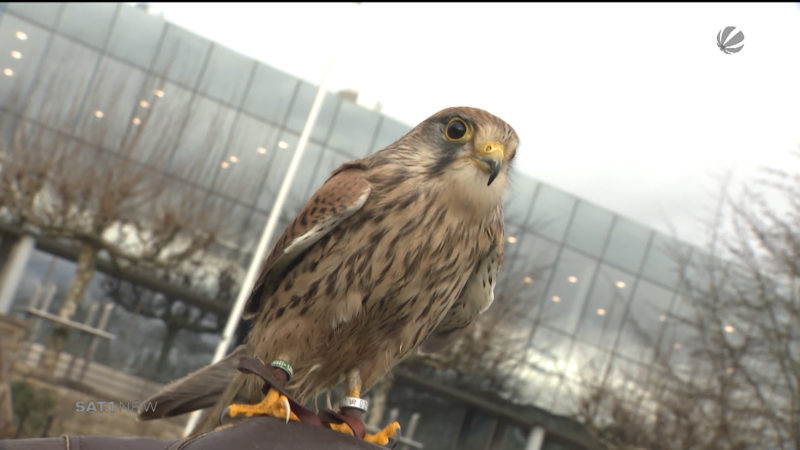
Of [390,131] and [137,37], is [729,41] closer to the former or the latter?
[390,131]

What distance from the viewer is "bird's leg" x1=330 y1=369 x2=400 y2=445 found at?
4.02 feet

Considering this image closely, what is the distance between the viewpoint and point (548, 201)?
4969 mm

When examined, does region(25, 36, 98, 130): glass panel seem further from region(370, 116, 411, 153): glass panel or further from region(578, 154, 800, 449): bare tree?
region(578, 154, 800, 449): bare tree

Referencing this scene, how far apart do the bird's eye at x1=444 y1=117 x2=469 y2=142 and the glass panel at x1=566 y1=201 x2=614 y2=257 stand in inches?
170

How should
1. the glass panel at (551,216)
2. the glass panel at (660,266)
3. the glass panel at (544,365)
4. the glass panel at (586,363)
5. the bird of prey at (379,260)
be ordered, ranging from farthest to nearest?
1. the glass panel at (586,363)
2. the glass panel at (544,365)
3. the glass panel at (551,216)
4. the glass panel at (660,266)
5. the bird of prey at (379,260)

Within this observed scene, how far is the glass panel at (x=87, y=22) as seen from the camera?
7.95 metres

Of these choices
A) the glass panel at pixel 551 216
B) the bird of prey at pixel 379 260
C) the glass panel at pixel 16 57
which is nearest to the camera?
the bird of prey at pixel 379 260

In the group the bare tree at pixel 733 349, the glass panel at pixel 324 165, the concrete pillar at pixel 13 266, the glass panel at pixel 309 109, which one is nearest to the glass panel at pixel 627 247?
the bare tree at pixel 733 349

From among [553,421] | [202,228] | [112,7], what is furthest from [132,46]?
[553,421]

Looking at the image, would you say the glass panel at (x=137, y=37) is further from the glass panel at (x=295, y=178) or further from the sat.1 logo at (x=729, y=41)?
the sat.1 logo at (x=729, y=41)

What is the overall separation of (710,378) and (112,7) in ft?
24.3

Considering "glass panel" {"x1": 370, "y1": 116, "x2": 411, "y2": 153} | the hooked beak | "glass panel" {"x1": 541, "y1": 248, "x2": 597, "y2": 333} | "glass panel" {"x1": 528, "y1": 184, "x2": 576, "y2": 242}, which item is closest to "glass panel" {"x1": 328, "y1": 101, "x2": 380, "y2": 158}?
"glass panel" {"x1": 370, "y1": 116, "x2": 411, "y2": 153}

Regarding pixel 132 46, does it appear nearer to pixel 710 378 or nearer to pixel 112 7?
pixel 112 7

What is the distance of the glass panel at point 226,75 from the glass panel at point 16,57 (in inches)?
69.2
